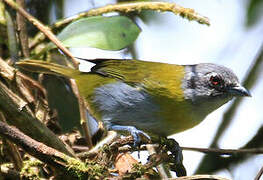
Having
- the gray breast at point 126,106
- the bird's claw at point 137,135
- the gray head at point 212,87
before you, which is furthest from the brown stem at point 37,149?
the gray head at point 212,87

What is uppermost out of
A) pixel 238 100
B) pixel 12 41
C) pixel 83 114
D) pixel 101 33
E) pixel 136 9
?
pixel 136 9

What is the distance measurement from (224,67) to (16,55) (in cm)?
176

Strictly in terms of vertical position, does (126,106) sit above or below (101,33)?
below

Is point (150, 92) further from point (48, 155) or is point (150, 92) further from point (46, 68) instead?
point (48, 155)

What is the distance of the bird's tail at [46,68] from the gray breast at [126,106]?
0.33 metres

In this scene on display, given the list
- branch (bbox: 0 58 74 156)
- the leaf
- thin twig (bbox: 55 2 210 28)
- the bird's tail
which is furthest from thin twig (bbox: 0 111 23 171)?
the leaf

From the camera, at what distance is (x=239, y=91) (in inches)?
132

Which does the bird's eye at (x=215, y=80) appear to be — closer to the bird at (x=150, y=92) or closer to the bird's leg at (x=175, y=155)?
the bird at (x=150, y=92)

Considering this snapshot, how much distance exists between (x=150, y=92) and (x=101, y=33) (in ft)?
2.26

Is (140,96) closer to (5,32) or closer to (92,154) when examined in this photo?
(92,154)

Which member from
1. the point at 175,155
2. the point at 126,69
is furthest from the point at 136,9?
the point at 175,155

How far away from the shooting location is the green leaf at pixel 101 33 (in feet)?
11.8

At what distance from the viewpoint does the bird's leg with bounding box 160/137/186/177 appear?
8.97ft

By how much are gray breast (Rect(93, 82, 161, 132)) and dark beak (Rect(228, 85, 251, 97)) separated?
2.02ft
